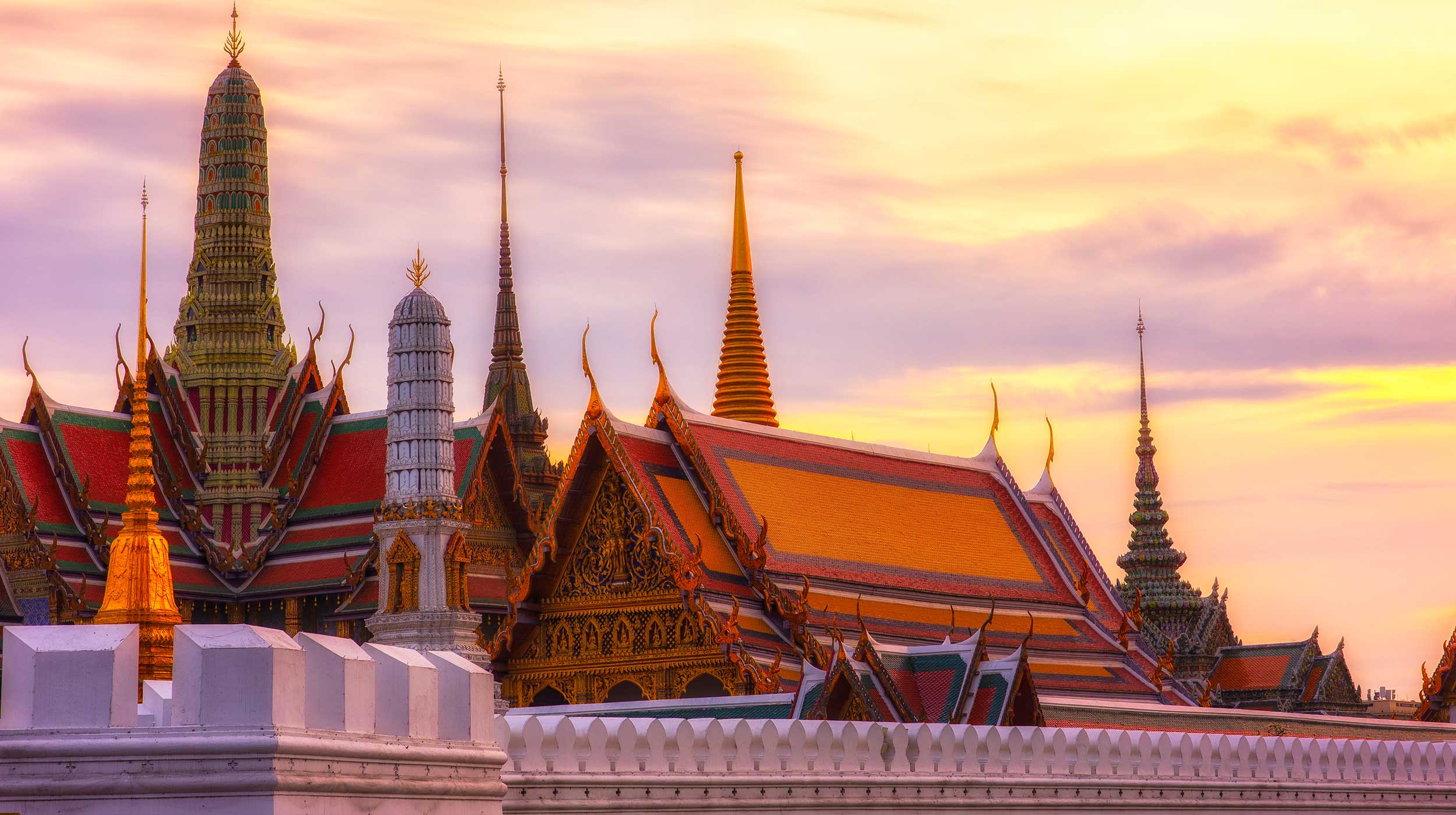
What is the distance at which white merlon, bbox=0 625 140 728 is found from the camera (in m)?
9.27

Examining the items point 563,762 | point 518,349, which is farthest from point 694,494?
point 518,349

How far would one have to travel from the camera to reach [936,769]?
55.1 ft

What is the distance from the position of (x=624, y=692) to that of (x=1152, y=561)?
3050 cm

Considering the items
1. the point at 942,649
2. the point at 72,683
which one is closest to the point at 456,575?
the point at 942,649

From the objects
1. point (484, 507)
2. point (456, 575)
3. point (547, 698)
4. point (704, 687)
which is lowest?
point (704, 687)

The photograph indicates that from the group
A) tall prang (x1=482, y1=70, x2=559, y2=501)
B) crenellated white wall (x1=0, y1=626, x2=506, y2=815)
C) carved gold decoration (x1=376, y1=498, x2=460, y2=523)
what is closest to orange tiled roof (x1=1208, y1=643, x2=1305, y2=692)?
tall prang (x1=482, y1=70, x2=559, y2=501)

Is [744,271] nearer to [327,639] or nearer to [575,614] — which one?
[575,614]

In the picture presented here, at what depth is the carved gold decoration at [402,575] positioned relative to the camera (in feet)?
82.3

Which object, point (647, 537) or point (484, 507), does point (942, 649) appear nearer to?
point (647, 537)

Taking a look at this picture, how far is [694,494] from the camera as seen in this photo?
27.7 metres

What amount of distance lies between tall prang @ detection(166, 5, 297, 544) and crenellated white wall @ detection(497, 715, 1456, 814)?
83.8ft

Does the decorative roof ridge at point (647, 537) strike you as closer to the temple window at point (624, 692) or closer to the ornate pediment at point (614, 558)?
the ornate pediment at point (614, 558)

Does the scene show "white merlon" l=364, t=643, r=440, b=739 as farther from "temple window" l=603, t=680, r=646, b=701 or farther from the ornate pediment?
"temple window" l=603, t=680, r=646, b=701

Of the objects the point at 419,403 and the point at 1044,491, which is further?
the point at 1044,491
